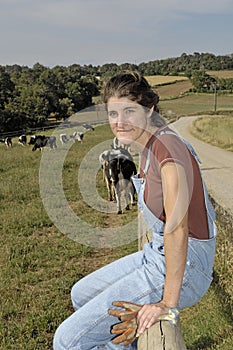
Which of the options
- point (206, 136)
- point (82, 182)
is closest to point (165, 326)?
point (82, 182)

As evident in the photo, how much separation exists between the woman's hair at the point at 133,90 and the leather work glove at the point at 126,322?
0.96 metres

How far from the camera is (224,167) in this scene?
1914 centimetres

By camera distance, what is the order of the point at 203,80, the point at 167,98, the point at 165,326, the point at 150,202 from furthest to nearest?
the point at 203,80
the point at 167,98
the point at 150,202
the point at 165,326

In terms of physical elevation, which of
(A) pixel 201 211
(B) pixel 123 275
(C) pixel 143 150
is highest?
(C) pixel 143 150

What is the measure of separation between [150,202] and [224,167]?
17.3 m

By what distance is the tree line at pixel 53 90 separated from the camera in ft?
193

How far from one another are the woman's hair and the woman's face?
3 cm

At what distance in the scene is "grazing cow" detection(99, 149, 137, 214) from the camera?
11508 mm

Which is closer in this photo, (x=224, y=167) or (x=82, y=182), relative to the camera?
(x=82, y=182)

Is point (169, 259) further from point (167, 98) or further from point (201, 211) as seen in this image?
point (167, 98)

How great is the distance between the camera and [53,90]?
238 feet

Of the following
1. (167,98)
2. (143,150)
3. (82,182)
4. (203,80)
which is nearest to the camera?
(143,150)

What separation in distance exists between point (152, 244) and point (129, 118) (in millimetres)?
708

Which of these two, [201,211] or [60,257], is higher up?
[201,211]
